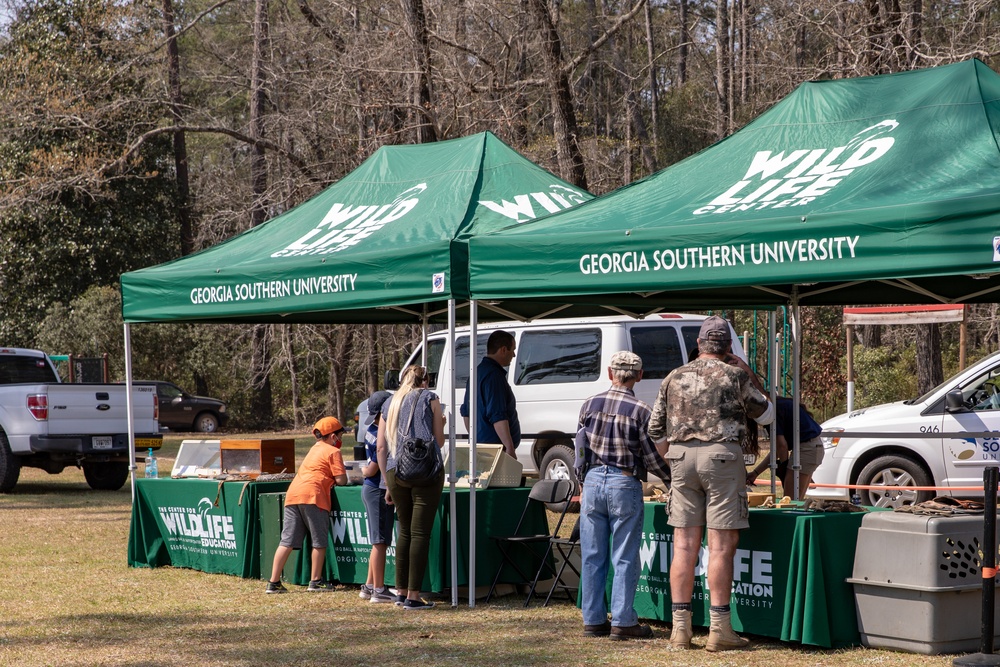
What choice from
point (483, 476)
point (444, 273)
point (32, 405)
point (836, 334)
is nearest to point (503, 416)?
point (483, 476)

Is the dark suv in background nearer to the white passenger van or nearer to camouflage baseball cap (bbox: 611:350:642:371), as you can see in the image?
the white passenger van

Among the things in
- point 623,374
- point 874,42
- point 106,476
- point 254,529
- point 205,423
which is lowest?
point 205,423

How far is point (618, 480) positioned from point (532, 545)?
196 centimetres

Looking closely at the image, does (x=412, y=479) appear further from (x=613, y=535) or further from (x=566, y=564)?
(x=613, y=535)

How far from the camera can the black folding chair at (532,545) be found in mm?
8211

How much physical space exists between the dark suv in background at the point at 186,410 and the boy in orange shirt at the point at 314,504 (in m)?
23.3

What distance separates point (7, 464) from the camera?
672 inches

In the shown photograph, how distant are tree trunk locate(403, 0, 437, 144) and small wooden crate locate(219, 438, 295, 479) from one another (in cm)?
1044

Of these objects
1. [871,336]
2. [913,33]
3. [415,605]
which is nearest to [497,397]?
[415,605]

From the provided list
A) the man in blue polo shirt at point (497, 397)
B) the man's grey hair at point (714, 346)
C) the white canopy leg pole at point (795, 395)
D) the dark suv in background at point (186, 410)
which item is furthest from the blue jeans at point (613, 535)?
the dark suv in background at point (186, 410)

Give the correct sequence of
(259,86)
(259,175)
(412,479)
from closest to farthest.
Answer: (412,479), (259,86), (259,175)

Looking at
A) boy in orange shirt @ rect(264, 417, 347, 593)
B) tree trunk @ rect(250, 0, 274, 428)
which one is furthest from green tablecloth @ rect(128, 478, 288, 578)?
tree trunk @ rect(250, 0, 274, 428)

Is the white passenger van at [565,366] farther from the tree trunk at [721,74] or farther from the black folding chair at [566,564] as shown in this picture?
the tree trunk at [721,74]

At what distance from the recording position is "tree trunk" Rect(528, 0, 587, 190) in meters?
19.3
